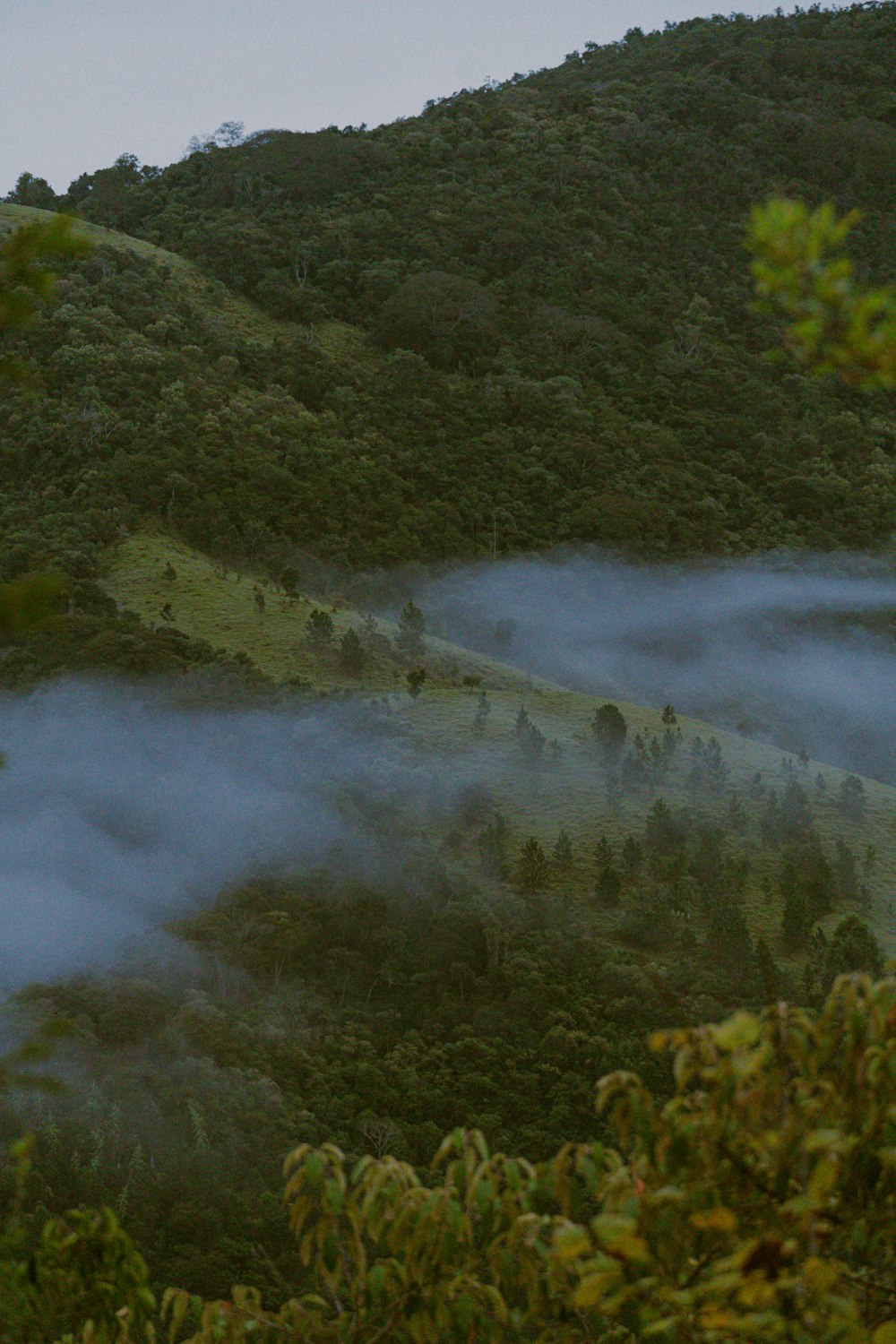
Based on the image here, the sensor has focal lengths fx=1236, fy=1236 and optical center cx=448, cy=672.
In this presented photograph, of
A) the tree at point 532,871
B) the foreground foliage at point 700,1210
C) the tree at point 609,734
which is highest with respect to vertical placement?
the foreground foliage at point 700,1210

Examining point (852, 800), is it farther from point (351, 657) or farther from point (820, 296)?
point (820, 296)

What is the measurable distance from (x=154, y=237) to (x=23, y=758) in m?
32.1

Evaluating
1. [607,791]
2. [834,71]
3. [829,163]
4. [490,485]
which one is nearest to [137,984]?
[607,791]

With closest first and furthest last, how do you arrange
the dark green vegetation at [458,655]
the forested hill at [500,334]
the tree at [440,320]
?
1. the dark green vegetation at [458,655]
2. the forested hill at [500,334]
3. the tree at [440,320]

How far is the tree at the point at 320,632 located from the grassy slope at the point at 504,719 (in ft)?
0.66

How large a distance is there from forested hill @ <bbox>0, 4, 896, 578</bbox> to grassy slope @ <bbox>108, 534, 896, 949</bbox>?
3193 mm

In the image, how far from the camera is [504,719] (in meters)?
19.0

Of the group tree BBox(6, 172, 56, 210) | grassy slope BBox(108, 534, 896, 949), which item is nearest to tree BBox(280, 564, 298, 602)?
grassy slope BBox(108, 534, 896, 949)

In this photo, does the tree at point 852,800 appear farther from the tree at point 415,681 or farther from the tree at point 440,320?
the tree at point 440,320

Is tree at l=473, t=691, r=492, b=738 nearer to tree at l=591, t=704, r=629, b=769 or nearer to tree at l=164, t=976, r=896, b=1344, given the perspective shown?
tree at l=591, t=704, r=629, b=769

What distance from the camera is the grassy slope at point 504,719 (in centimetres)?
1617

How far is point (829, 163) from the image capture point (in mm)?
57438

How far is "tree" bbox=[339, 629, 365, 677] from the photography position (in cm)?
2016

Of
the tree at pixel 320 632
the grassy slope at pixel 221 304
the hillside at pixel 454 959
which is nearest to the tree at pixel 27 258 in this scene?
the hillside at pixel 454 959
